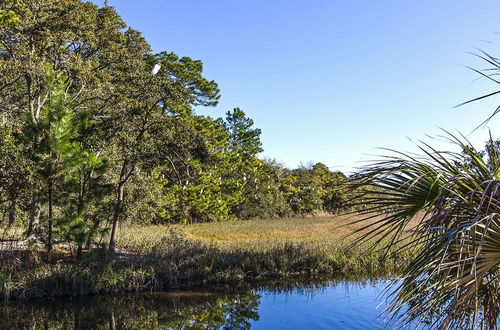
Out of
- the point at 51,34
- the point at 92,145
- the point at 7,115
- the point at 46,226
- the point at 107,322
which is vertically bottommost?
the point at 107,322

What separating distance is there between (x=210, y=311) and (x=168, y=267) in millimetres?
2768

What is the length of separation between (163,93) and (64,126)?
11.0ft

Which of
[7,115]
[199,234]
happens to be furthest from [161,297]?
[199,234]

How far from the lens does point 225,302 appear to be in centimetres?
1138

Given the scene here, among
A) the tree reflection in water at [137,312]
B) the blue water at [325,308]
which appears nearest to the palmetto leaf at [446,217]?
the blue water at [325,308]

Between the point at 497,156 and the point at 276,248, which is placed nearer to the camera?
the point at 497,156

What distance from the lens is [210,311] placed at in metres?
10.5

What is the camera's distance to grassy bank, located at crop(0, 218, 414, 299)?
11.3 m

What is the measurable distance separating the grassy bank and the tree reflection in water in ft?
1.57

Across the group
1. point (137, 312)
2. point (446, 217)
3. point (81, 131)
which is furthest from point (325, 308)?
point (81, 131)

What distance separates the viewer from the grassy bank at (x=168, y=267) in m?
11.3

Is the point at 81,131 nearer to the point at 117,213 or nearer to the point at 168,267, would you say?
the point at 117,213

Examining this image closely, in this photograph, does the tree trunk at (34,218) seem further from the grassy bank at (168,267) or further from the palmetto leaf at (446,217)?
the palmetto leaf at (446,217)

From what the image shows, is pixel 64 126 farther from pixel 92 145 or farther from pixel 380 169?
pixel 380 169
